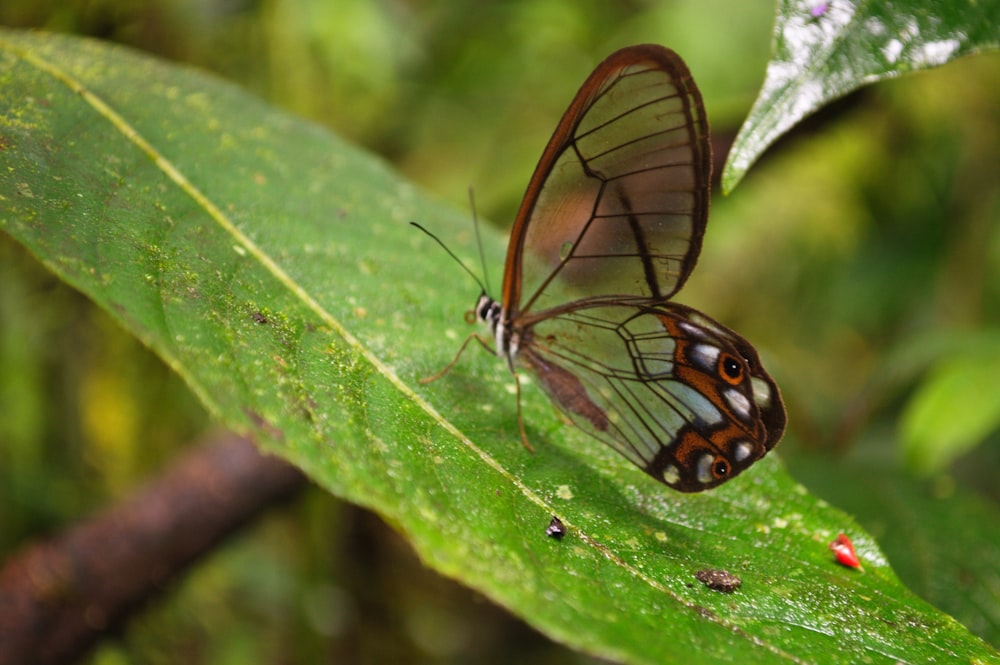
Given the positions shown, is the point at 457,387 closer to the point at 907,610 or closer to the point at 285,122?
the point at 907,610

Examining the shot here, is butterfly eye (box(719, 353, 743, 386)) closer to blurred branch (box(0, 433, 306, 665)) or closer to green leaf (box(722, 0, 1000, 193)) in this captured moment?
green leaf (box(722, 0, 1000, 193))

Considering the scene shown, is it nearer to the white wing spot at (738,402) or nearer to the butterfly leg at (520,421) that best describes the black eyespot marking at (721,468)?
the white wing spot at (738,402)

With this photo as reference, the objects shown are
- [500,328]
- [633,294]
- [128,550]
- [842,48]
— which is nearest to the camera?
[842,48]

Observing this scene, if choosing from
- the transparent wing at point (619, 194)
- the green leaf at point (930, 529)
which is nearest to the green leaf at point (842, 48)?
the transparent wing at point (619, 194)

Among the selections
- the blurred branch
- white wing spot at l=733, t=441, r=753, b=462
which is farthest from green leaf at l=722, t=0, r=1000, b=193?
the blurred branch

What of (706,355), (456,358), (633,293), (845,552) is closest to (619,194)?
(633,293)

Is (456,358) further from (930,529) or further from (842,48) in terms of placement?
(930,529)
